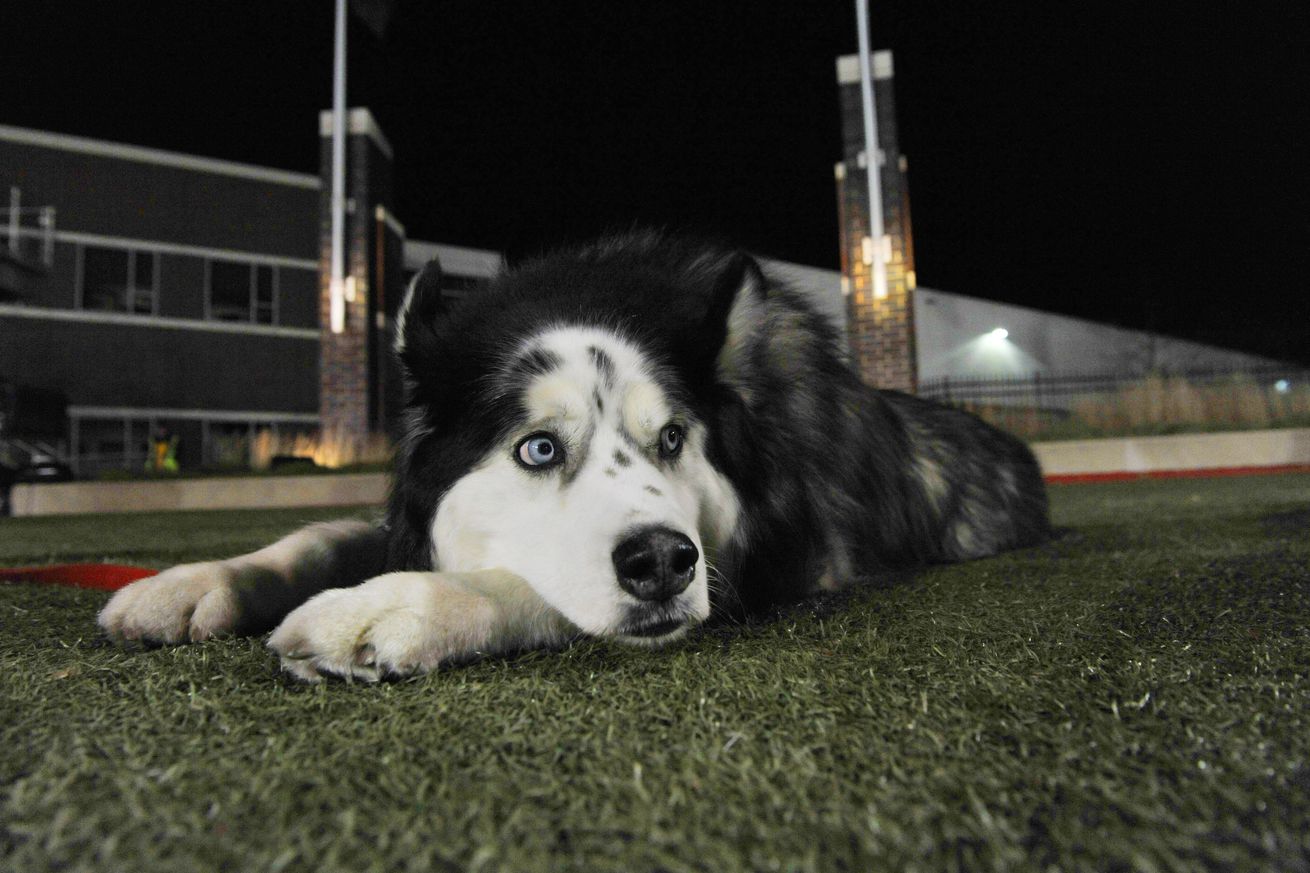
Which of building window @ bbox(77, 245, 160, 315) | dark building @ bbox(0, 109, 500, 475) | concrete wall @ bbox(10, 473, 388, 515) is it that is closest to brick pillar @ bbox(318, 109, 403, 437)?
dark building @ bbox(0, 109, 500, 475)

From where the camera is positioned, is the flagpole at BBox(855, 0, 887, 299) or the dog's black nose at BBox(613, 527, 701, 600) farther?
the flagpole at BBox(855, 0, 887, 299)

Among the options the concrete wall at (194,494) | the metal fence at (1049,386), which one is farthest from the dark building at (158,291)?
the metal fence at (1049,386)

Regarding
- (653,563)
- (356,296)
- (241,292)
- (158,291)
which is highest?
(241,292)

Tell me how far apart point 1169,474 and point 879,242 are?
Result: 462 centimetres

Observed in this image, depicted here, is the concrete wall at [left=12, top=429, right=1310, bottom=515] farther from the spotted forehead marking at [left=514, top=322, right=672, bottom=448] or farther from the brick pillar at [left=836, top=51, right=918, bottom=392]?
the spotted forehead marking at [left=514, top=322, right=672, bottom=448]

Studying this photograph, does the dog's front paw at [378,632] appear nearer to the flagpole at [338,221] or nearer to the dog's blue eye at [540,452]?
the dog's blue eye at [540,452]

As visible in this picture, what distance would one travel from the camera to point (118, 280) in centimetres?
1570

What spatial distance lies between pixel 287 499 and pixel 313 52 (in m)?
8.04

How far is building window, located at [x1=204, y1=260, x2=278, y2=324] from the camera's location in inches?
648

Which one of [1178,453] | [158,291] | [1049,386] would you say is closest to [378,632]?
[1178,453]

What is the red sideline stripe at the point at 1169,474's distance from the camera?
330 inches

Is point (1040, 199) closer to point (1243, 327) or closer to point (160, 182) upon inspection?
point (1243, 327)

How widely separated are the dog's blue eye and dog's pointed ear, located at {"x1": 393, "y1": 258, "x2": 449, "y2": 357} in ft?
1.45

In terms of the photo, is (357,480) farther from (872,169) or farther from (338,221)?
(872,169)
